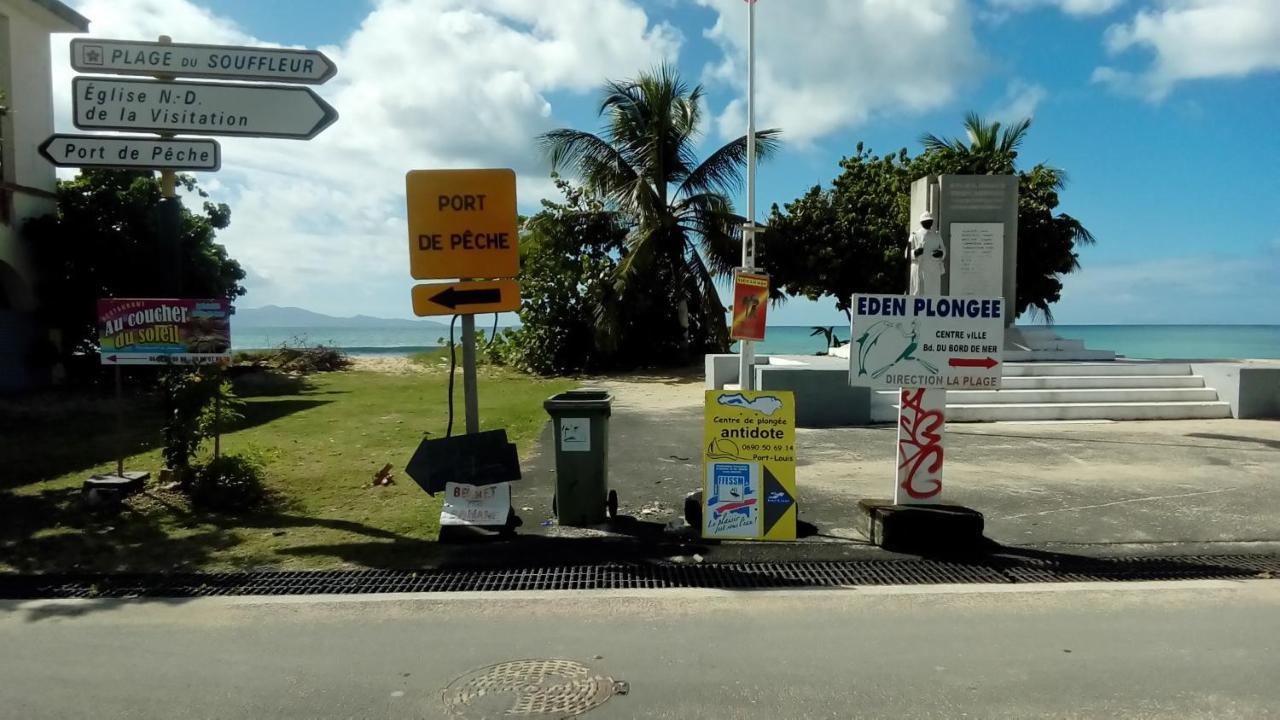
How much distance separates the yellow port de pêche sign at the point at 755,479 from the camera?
6258 millimetres

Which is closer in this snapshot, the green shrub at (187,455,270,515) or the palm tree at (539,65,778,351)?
the green shrub at (187,455,270,515)

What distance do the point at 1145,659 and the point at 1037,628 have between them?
0.54 m

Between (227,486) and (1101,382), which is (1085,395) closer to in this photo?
(1101,382)

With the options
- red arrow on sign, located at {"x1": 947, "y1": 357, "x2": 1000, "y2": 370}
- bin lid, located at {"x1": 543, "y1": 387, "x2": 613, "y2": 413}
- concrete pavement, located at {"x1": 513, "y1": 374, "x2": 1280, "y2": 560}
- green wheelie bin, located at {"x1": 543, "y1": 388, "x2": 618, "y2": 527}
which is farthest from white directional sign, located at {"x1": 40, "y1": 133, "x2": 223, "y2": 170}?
red arrow on sign, located at {"x1": 947, "y1": 357, "x2": 1000, "y2": 370}

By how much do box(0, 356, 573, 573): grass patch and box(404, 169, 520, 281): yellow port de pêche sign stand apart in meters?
2.14

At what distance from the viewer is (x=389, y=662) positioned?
162 inches

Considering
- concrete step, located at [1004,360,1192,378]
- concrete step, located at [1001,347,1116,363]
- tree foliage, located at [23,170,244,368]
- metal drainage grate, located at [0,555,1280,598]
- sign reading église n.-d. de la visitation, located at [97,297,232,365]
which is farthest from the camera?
tree foliage, located at [23,170,244,368]

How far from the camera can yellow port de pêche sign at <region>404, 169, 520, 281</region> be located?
21.0 ft

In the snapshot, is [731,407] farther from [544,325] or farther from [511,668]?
[544,325]

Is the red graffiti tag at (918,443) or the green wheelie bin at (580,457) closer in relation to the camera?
the red graffiti tag at (918,443)

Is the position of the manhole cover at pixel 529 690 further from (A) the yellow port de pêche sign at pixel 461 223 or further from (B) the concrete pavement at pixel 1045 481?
(A) the yellow port de pêche sign at pixel 461 223

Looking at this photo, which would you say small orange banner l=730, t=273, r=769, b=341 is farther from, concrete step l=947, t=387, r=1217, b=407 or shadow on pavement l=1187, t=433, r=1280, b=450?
shadow on pavement l=1187, t=433, r=1280, b=450

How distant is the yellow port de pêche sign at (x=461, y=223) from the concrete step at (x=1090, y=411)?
8720 millimetres

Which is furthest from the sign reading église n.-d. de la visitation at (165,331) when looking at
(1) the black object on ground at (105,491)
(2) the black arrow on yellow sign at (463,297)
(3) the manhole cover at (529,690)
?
(3) the manhole cover at (529,690)
